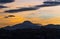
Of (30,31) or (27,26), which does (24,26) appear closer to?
(27,26)

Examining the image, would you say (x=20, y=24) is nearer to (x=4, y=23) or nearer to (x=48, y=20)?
(x=4, y=23)

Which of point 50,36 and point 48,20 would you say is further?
point 48,20

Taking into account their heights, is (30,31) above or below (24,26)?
below

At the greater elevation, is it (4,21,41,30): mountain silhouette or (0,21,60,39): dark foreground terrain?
(4,21,41,30): mountain silhouette

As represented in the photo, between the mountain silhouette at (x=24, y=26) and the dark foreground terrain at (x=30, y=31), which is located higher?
the mountain silhouette at (x=24, y=26)

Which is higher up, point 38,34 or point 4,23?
point 4,23

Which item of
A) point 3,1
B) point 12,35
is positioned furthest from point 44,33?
point 3,1

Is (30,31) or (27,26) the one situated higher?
(27,26)

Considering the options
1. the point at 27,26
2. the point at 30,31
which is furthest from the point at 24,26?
the point at 30,31
